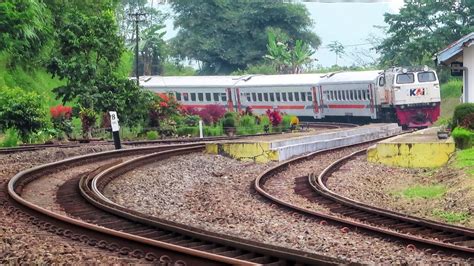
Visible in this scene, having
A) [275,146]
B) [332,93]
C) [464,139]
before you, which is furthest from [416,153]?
[332,93]

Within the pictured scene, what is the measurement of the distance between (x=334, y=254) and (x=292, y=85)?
37.3m

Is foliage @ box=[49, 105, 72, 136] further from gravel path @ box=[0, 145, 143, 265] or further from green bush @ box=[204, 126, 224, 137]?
gravel path @ box=[0, 145, 143, 265]

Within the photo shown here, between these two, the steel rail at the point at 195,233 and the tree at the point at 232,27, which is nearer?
the steel rail at the point at 195,233

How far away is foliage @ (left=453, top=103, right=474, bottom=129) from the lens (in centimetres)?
2095

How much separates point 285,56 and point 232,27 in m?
9.06

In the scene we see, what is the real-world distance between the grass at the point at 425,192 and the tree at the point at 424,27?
125 feet

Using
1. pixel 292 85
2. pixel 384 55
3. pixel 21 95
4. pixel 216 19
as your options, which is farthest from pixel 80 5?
pixel 216 19

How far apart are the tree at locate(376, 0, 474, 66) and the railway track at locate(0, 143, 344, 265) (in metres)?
39.9

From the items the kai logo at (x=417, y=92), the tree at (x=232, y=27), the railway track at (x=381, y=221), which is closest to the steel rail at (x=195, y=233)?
the railway track at (x=381, y=221)

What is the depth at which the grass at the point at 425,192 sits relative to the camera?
14.7 m

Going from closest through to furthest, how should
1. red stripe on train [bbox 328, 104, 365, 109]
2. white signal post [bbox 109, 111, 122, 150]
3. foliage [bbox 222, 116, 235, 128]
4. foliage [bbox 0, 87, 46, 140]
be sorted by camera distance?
white signal post [bbox 109, 111, 122, 150]
foliage [bbox 0, 87, 46, 140]
foliage [bbox 222, 116, 235, 128]
red stripe on train [bbox 328, 104, 365, 109]

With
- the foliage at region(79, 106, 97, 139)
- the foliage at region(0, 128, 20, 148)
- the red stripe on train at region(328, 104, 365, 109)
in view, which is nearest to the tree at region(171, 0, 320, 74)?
the red stripe on train at region(328, 104, 365, 109)

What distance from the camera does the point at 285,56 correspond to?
69.7 m

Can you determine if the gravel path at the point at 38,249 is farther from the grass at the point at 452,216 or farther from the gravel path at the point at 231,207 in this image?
the grass at the point at 452,216
